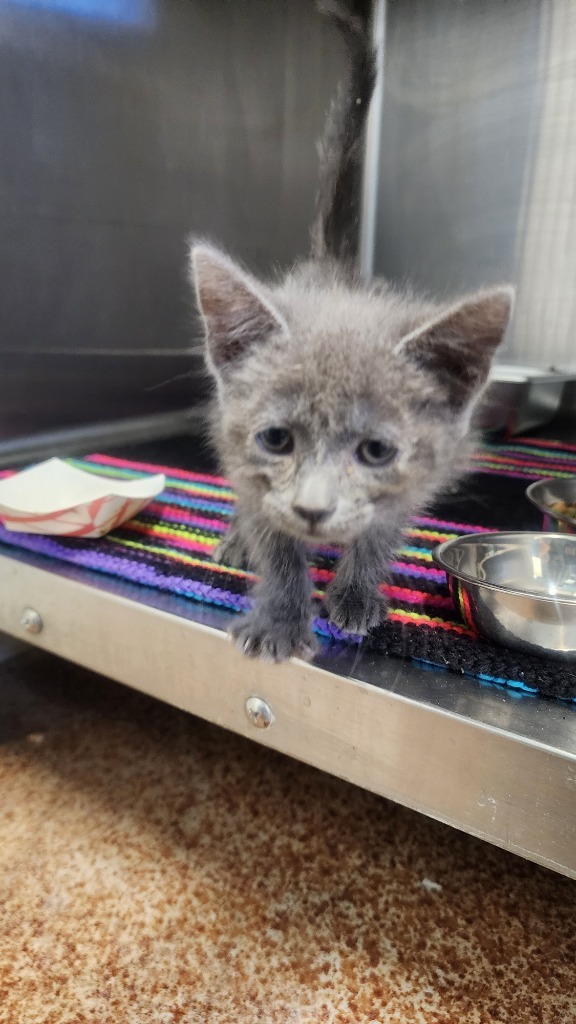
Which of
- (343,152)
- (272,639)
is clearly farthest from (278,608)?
(343,152)

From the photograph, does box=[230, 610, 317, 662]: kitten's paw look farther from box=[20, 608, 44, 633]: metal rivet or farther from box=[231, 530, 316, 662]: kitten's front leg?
box=[20, 608, 44, 633]: metal rivet

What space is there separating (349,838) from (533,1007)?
29 centimetres

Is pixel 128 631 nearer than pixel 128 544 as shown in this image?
Yes

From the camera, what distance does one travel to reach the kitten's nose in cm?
62

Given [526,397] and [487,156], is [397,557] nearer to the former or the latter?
[526,397]

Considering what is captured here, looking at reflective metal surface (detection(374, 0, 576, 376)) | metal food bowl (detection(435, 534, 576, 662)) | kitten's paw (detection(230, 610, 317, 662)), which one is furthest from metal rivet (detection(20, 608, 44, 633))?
reflective metal surface (detection(374, 0, 576, 376))

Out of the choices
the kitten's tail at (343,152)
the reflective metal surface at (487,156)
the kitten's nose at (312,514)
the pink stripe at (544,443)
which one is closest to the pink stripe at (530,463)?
the pink stripe at (544,443)

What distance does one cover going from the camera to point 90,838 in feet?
2.95

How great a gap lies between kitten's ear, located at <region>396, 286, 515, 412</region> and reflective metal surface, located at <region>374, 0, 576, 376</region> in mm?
877

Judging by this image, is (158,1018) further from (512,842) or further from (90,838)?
(512,842)

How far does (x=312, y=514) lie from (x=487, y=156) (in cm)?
147

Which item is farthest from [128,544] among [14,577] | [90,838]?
[90,838]

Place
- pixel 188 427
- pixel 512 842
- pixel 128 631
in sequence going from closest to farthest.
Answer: pixel 512 842 < pixel 128 631 < pixel 188 427

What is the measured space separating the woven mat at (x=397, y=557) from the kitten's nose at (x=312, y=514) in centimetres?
19
